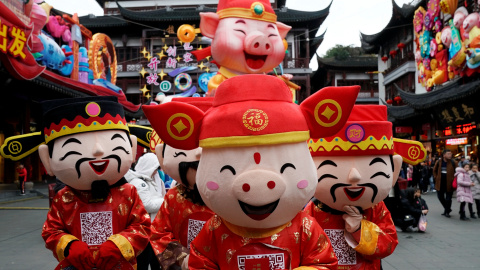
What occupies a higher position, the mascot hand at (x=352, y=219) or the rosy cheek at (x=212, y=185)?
the rosy cheek at (x=212, y=185)

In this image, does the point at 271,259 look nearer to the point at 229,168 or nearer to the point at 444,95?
the point at 229,168

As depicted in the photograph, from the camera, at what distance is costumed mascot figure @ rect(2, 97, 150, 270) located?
2832 mm

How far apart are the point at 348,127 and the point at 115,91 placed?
18.8m

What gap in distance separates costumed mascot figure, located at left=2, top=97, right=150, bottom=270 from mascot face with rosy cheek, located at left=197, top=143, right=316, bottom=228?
1218mm

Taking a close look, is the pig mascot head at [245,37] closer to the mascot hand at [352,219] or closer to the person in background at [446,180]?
the mascot hand at [352,219]

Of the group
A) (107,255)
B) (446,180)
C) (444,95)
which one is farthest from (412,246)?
(444,95)

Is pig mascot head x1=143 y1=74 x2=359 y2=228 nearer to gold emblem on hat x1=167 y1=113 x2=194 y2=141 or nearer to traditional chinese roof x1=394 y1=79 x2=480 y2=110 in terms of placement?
gold emblem on hat x1=167 y1=113 x2=194 y2=141

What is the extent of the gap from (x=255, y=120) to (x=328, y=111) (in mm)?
383

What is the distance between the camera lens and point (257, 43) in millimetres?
3881

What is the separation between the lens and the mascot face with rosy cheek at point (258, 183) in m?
1.84

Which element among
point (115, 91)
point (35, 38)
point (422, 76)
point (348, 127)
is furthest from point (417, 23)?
point (348, 127)

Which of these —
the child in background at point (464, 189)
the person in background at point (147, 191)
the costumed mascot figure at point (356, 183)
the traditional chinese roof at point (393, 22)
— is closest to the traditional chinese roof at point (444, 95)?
the child in background at point (464, 189)

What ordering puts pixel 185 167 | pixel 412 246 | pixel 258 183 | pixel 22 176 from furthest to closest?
1. pixel 22 176
2. pixel 412 246
3. pixel 185 167
4. pixel 258 183

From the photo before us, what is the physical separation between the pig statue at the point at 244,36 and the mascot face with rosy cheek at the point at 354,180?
1.71 meters
